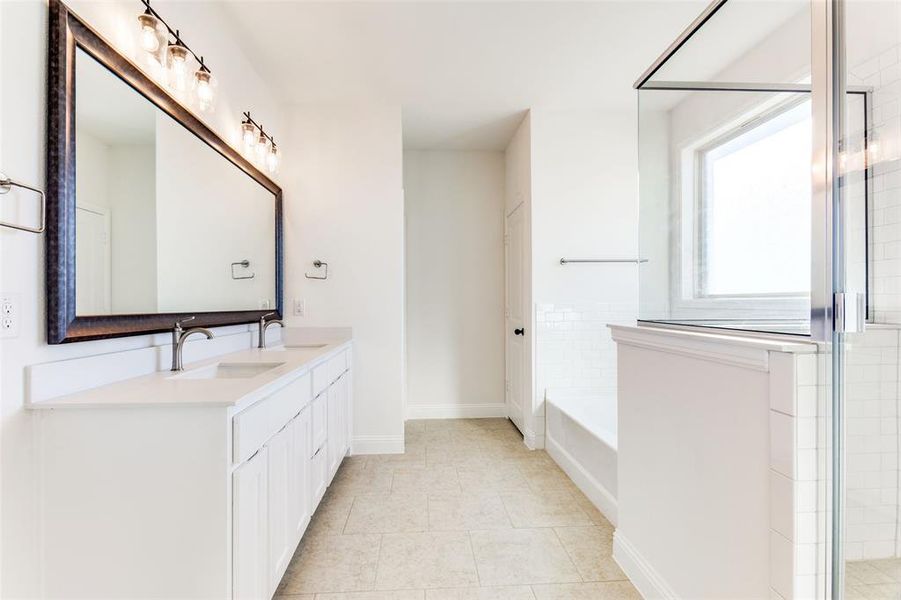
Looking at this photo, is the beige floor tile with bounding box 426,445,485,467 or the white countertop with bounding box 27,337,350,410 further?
the beige floor tile with bounding box 426,445,485,467

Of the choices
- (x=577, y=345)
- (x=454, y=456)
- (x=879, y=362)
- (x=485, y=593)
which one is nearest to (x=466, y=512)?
(x=485, y=593)

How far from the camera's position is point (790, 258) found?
1160 millimetres

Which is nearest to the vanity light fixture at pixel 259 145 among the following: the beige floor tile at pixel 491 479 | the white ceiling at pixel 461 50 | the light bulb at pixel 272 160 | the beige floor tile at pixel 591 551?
the light bulb at pixel 272 160

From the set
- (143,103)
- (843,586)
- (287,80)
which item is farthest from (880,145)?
(287,80)

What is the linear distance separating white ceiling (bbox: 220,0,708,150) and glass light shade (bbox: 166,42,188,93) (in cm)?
67

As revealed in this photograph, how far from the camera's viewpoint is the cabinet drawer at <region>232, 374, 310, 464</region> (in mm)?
1210

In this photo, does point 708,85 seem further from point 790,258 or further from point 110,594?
point 110,594

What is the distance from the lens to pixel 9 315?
106cm

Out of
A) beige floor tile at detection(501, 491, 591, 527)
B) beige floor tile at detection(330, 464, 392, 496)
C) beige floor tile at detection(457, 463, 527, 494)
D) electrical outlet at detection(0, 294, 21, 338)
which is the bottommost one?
beige floor tile at detection(330, 464, 392, 496)

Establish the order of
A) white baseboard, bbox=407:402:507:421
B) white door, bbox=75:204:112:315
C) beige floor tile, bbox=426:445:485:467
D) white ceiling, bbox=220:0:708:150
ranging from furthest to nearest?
white baseboard, bbox=407:402:507:421, beige floor tile, bbox=426:445:485:467, white ceiling, bbox=220:0:708:150, white door, bbox=75:204:112:315

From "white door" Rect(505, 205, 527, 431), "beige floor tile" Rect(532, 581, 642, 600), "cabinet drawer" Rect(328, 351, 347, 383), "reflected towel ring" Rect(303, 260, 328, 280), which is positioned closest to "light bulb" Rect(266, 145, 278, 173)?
"reflected towel ring" Rect(303, 260, 328, 280)

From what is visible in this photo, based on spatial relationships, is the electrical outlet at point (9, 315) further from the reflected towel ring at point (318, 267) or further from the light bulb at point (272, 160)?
the reflected towel ring at point (318, 267)

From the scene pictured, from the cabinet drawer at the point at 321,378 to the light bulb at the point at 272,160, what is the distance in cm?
144

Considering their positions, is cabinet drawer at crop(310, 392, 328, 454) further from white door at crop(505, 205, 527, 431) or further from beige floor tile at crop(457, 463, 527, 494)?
white door at crop(505, 205, 527, 431)
